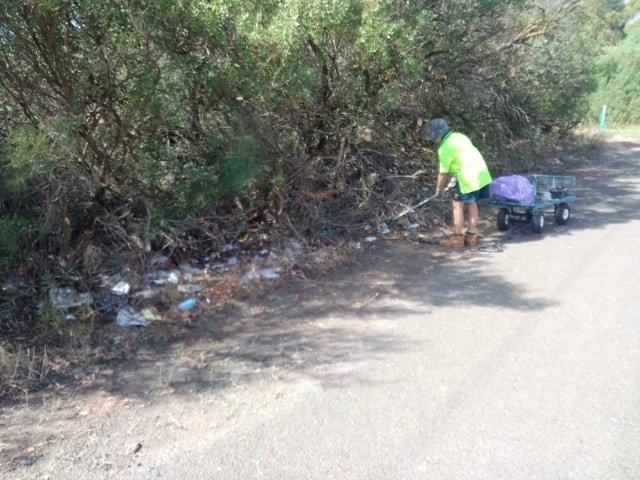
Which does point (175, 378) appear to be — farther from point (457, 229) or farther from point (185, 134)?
point (457, 229)

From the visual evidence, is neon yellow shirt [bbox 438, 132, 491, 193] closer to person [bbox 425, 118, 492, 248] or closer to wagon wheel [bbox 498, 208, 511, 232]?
person [bbox 425, 118, 492, 248]

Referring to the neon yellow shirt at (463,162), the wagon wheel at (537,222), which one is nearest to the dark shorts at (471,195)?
the neon yellow shirt at (463,162)

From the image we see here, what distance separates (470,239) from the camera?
8117 mm

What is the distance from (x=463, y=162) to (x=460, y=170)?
12 centimetres

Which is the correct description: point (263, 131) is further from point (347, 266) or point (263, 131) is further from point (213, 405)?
point (213, 405)

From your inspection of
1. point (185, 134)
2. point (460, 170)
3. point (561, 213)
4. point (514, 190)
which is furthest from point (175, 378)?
point (561, 213)

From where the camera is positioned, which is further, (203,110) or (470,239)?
(470,239)

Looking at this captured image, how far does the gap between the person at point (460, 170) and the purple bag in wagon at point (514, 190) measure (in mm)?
614

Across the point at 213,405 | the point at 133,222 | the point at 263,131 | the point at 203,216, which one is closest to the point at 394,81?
the point at 263,131

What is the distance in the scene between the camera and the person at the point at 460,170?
304 inches

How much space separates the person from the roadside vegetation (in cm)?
92

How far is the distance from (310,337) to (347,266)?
204 centimetres

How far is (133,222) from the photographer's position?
612 cm

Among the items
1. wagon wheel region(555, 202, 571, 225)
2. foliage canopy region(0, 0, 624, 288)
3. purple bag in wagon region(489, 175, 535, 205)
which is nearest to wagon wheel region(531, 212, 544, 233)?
purple bag in wagon region(489, 175, 535, 205)
